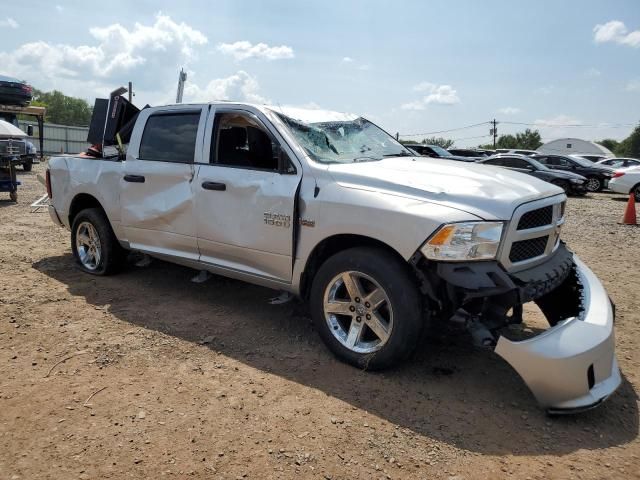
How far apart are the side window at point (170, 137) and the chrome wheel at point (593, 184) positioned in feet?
62.4

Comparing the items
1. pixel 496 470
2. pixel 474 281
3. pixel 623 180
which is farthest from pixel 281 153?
pixel 623 180

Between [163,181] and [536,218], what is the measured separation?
3.22 metres

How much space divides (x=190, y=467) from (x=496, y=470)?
1565 mm

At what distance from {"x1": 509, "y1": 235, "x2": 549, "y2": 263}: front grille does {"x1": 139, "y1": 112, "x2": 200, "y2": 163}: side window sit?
112 inches

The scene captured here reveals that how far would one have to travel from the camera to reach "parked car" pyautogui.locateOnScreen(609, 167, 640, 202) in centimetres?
1570

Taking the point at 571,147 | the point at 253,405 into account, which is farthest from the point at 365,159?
the point at 571,147

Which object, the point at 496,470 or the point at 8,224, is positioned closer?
the point at 496,470

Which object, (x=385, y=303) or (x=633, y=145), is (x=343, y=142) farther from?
(x=633, y=145)

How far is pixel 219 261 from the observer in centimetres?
447

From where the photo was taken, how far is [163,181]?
4770 millimetres

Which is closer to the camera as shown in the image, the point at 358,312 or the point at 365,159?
the point at 358,312

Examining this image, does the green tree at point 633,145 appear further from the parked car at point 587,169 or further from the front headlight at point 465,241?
the front headlight at point 465,241

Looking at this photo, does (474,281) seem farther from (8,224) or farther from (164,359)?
(8,224)

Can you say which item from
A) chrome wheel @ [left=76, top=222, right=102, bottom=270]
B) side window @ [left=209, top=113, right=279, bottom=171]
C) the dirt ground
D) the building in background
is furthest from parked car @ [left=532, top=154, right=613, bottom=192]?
the building in background
